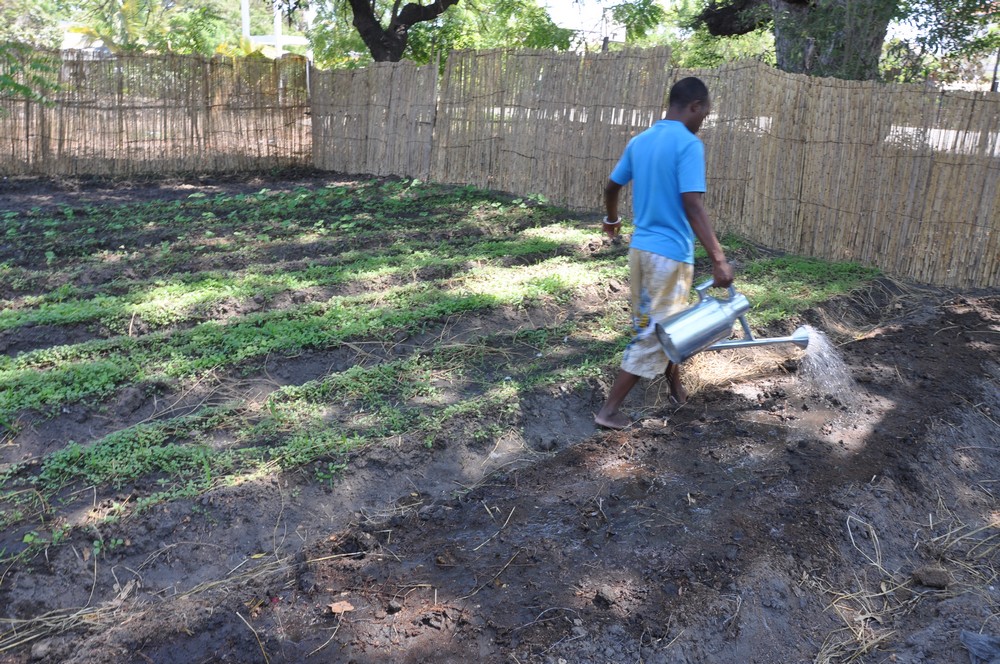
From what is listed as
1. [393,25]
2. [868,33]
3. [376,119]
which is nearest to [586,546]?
[868,33]

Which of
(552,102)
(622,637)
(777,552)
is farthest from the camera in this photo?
(552,102)

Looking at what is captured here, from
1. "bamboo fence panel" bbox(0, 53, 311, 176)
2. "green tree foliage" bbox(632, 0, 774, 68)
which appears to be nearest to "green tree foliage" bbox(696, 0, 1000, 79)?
"green tree foliage" bbox(632, 0, 774, 68)

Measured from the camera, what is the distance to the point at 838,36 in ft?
30.1

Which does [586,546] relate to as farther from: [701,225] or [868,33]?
[868,33]

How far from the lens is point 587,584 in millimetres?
3146

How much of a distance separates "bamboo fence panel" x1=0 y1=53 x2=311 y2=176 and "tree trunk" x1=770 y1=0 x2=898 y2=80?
7417mm

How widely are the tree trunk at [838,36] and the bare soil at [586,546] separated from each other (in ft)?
17.0

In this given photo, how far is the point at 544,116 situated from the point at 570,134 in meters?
0.46

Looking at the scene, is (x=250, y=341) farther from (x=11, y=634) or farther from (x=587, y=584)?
(x=587, y=584)

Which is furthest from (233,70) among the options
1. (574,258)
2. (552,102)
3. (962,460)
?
(962,460)

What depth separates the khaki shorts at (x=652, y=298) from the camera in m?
4.25

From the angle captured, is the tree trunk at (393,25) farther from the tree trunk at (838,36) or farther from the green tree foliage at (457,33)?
the tree trunk at (838,36)

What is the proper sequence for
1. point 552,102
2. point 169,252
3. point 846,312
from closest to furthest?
point 846,312
point 169,252
point 552,102

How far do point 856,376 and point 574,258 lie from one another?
118 inches
